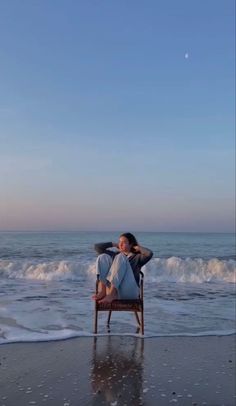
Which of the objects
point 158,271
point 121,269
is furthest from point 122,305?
point 158,271

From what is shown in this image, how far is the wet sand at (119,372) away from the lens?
381 centimetres

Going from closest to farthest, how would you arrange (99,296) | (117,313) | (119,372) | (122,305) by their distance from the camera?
(119,372) → (122,305) → (99,296) → (117,313)

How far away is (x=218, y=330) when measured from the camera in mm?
6574

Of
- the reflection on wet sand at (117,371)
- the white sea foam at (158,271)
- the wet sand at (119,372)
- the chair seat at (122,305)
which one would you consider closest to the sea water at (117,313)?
the white sea foam at (158,271)

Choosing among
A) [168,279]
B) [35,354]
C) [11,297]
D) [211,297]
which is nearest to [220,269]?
[168,279]

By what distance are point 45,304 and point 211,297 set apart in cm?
381

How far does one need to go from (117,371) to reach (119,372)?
1.5 inches

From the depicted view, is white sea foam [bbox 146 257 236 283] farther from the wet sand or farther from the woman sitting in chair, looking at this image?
the wet sand

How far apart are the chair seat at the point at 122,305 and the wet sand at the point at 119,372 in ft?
1.26

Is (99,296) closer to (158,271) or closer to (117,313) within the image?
(117,313)

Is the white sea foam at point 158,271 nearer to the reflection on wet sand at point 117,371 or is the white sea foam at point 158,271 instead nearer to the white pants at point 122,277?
the white pants at point 122,277

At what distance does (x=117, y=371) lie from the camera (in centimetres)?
455

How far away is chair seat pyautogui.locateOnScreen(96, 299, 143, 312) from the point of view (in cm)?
604

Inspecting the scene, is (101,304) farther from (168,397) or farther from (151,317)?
(168,397)
